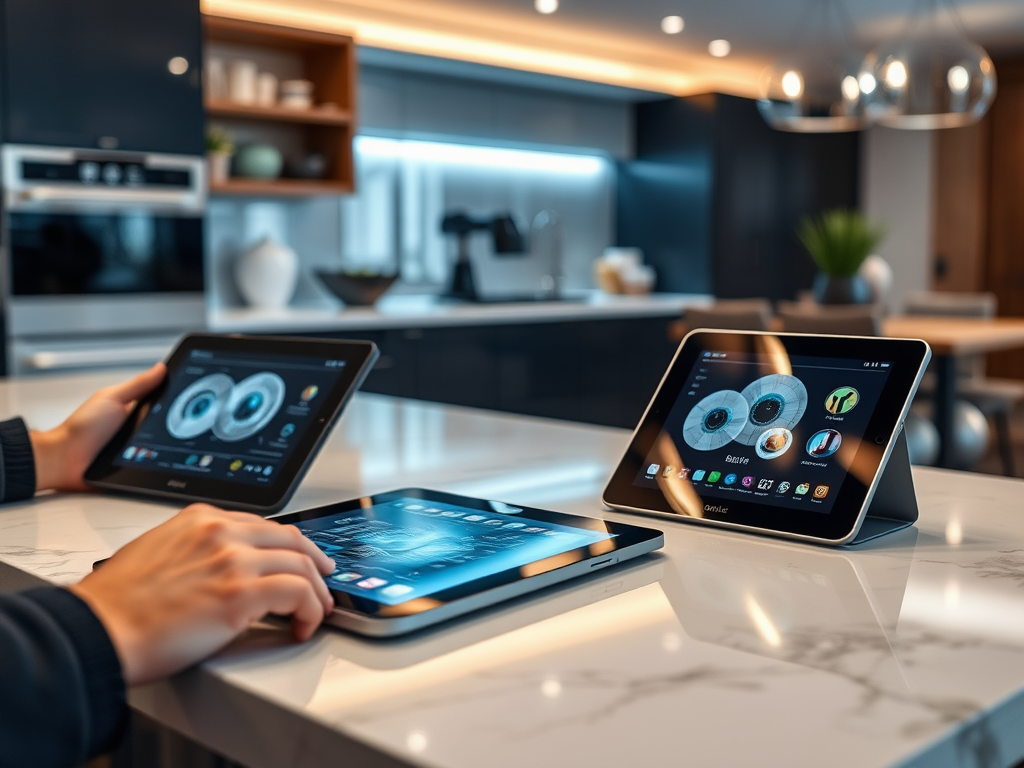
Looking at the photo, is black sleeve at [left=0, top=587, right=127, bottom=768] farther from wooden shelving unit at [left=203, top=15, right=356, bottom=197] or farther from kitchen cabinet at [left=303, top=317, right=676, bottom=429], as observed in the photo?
wooden shelving unit at [left=203, top=15, right=356, bottom=197]

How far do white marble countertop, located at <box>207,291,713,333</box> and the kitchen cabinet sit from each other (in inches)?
1.6

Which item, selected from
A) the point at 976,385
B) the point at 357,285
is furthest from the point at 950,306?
the point at 357,285

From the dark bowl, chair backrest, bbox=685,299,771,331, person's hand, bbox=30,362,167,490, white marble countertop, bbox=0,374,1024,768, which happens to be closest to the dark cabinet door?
the dark bowl

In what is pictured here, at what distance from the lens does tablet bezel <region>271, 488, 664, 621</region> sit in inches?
24.5

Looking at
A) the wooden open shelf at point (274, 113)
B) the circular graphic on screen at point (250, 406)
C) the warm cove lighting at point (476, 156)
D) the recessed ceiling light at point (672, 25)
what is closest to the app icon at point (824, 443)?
the circular graphic on screen at point (250, 406)

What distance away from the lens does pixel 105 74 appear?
11.2 ft

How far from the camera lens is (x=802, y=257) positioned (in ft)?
21.9

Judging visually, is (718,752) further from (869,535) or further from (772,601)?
(869,535)

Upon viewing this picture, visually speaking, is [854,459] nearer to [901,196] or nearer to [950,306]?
[950,306]

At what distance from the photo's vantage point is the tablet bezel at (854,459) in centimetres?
82

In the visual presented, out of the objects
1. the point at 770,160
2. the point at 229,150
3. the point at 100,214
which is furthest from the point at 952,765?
the point at 770,160

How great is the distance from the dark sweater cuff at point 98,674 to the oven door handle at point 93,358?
119 inches

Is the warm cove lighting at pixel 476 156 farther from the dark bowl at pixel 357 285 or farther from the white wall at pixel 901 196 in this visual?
the white wall at pixel 901 196

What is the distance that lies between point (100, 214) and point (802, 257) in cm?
459
